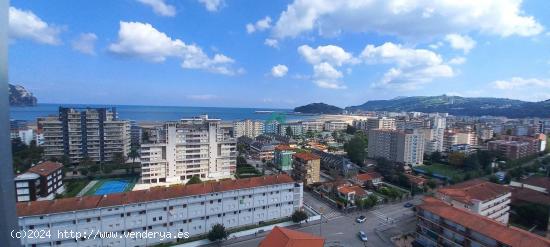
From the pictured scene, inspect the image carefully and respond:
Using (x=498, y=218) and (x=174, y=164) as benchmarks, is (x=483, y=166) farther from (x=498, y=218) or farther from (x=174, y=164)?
(x=174, y=164)

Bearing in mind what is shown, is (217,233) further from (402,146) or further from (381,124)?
(381,124)

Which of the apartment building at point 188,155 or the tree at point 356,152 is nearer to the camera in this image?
the apartment building at point 188,155

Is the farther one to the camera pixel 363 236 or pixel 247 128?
pixel 247 128

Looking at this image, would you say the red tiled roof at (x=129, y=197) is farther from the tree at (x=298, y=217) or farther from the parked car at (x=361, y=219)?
the parked car at (x=361, y=219)

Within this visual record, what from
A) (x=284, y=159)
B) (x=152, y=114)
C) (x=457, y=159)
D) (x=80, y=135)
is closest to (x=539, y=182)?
(x=457, y=159)

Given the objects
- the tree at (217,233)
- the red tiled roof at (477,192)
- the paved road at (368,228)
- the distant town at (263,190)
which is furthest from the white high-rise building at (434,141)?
the tree at (217,233)

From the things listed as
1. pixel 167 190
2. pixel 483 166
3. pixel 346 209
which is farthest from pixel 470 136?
pixel 167 190
